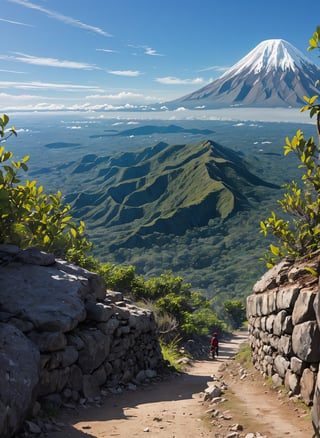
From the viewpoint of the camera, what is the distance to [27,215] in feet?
32.2

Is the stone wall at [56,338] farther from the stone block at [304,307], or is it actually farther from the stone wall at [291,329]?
the stone block at [304,307]

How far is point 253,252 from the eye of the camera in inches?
5768

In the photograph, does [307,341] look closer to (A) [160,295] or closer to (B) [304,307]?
(B) [304,307]

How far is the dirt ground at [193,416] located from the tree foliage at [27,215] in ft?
13.2

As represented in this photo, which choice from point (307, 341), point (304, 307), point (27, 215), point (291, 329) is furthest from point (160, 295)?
point (307, 341)

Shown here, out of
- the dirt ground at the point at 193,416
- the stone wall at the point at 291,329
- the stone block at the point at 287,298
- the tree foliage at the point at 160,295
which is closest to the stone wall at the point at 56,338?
the dirt ground at the point at 193,416

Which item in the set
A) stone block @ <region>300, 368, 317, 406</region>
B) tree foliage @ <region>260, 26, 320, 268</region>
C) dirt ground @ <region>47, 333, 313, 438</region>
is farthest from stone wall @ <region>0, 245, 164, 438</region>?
tree foliage @ <region>260, 26, 320, 268</region>

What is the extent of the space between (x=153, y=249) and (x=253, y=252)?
3762 cm

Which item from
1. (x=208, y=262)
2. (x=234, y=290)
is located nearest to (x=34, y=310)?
(x=234, y=290)

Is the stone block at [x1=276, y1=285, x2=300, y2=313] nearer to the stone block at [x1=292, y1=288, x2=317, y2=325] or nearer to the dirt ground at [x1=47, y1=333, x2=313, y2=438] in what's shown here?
the stone block at [x1=292, y1=288, x2=317, y2=325]

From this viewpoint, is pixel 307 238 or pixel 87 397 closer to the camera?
pixel 87 397

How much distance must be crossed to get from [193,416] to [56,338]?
8.44 ft

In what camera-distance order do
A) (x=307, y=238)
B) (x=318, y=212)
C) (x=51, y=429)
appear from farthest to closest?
(x=307, y=238), (x=318, y=212), (x=51, y=429)

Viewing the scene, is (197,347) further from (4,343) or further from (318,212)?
(4,343)
